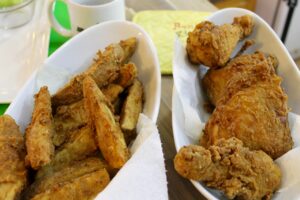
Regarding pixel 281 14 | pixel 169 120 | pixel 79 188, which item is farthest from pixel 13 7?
pixel 281 14

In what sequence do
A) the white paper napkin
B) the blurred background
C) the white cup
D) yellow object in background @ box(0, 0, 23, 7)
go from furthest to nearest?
the blurred background, yellow object in background @ box(0, 0, 23, 7), the white cup, the white paper napkin

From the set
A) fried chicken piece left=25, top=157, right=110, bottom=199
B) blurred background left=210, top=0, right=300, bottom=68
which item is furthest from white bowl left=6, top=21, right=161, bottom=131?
blurred background left=210, top=0, right=300, bottom=68

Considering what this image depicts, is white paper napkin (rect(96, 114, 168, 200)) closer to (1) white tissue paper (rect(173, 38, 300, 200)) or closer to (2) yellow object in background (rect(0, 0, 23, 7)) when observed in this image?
(1) white tissue paper (rect(173, 38, 300, 200))

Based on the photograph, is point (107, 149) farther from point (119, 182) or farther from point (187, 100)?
point (187, 100)

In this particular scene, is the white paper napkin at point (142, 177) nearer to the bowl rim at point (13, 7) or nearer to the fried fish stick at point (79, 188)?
the fried fish stick at point (79, 188)

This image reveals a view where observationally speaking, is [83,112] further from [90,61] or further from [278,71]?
[278,71]

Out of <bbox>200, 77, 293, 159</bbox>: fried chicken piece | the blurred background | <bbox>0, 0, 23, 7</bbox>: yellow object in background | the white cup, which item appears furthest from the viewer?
the blurred background
